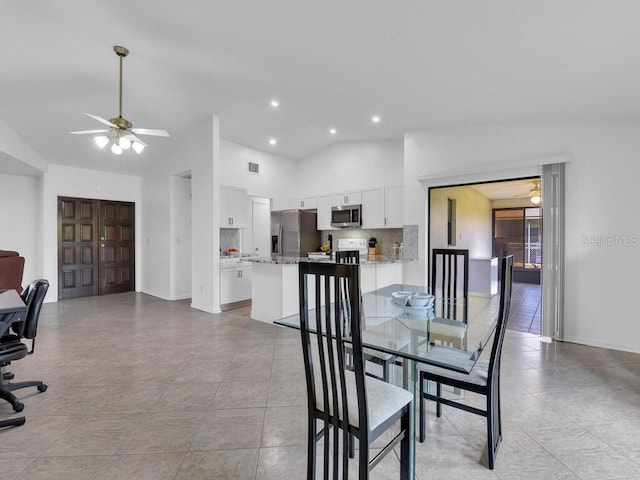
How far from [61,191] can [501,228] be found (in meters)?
10.4

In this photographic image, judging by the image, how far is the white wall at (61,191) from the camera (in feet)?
18.9

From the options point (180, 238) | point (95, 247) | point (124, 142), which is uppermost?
point (124, 142)

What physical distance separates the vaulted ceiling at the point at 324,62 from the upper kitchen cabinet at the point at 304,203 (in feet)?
6.51

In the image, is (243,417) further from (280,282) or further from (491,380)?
(280,282)

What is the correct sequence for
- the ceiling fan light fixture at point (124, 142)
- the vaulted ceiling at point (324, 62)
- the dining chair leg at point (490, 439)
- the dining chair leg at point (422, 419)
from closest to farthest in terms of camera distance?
the dining chair leg at point (490, 439) → the dining chair leg at point (422, 419) → the vaulted ceiling at point (324, 62) → the ceiling fan light fixture at point (124, 142)

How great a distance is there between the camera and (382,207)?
5.55 metres

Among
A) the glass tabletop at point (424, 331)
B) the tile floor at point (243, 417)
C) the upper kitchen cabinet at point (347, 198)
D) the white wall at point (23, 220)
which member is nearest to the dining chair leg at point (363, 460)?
the glass tabletop at point (424, 331)

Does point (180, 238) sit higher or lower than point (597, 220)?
lower

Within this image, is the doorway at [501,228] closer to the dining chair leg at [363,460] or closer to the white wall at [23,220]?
the dining chair leg at [363,460]

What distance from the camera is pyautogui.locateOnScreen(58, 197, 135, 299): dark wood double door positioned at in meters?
6.05

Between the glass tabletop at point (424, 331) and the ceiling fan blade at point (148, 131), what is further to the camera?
the ceiling fan blade at point (148, 131)

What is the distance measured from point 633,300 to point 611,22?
2702 mm

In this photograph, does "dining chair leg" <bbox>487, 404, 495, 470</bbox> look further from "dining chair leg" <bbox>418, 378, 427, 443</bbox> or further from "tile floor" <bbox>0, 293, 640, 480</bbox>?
"dining chair leg" <bbox>418, 378, 427, 443</bbox>

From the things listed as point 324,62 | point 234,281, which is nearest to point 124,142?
point 324,62
